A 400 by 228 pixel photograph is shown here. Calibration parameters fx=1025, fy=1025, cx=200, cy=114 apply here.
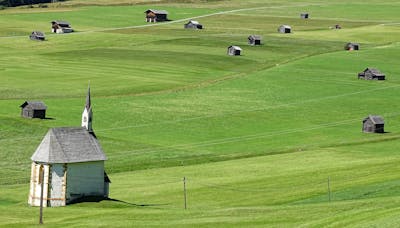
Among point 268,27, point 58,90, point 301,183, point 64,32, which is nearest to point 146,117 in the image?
point 58,90

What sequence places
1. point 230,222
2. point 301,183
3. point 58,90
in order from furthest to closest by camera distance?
point 58,90
point 301,183
point 230,222

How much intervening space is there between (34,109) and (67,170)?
35563 mm

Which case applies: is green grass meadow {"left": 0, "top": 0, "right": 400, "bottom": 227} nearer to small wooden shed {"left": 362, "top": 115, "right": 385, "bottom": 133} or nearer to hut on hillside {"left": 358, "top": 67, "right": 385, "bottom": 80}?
small wooden shed {"left": 362, "top": 115, "right": 385, "bottom": 133}

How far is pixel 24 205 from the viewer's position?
62094 millimetres

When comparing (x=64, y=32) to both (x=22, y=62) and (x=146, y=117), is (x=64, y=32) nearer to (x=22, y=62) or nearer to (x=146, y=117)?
(x=22, y=62)

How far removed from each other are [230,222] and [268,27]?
143273 mm

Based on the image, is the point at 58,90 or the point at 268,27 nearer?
the point at 58,90

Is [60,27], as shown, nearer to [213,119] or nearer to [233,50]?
[233,50]

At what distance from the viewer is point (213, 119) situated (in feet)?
335

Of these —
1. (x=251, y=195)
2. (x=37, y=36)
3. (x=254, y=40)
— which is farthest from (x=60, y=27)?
(x=251, y=195)

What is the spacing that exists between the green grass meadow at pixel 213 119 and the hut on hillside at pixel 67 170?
1.44m

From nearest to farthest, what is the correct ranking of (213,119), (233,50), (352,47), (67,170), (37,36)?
1. (67,170)
2. (213,119)
3. (233,50)
4. (352,47)
5. (37,36)

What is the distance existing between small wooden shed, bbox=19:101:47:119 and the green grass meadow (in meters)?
1.21

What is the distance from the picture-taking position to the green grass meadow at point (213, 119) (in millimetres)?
55219
